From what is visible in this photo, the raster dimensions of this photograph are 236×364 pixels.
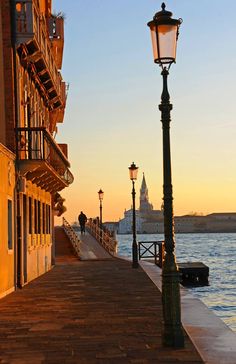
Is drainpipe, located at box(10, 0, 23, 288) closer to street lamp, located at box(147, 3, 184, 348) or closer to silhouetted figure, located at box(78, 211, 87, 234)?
street lamp, located at box(147, 3, 184, 348)


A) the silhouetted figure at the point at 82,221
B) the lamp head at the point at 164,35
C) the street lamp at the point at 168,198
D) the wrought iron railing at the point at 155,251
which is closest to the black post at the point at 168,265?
the street lamp at the point at 168,198

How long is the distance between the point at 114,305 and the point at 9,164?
555 centimetres

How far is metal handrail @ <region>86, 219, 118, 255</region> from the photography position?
48.3 metres

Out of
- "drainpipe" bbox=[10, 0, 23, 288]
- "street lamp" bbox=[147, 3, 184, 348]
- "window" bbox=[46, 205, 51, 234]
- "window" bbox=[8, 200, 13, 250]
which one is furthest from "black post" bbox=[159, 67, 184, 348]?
"window" bbox=[46, 205, 51, 234]

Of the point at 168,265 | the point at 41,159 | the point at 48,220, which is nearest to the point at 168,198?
the point at 168,265

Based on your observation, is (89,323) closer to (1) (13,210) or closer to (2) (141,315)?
(2) (141,315)

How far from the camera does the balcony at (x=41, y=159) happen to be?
20281mm

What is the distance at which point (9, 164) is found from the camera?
18875 mm

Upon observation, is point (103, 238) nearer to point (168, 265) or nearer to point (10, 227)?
point (10, 227)

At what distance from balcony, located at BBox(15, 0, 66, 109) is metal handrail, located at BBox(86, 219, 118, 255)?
1866cm

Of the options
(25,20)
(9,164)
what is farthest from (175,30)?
(25,20)

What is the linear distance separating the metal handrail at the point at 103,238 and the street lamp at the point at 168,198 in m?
35.6

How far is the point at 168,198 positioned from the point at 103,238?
40423 millimetres

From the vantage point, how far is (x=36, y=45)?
21.2 m
